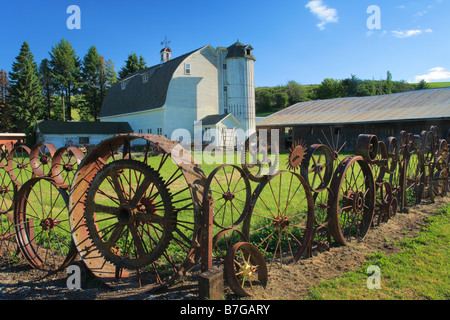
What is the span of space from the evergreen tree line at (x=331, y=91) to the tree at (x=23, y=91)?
43.9 m

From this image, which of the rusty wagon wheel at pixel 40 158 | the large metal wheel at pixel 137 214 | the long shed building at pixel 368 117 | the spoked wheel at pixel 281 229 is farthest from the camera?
the long shed building at pixel 368 117

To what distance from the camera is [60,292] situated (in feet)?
13.3

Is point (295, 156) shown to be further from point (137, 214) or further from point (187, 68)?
point (187, 68)

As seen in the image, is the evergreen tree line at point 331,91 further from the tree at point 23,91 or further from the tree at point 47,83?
the tree at point 23,91

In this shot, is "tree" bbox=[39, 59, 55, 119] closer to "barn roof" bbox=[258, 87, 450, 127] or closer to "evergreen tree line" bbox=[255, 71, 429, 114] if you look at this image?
"barn roof" bbox=[258, 87, 450, 127]

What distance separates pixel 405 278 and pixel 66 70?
54217 millimetres

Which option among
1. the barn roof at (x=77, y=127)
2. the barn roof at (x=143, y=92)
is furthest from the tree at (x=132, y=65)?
the barn roof at (x=77, y=127)

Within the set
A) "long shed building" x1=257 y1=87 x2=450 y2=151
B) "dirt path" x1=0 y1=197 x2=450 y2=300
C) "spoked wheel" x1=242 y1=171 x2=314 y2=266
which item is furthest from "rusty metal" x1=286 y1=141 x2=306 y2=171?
"long shed building" x1=257 y1=87 x2=450 y2=151

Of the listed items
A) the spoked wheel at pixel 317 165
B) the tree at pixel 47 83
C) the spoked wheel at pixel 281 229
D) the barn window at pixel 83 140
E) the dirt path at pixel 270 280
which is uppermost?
the tree at pixel 47 83

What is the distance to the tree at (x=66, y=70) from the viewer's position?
47.8 m

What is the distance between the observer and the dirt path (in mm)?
3826

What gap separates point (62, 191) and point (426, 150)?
908 cm

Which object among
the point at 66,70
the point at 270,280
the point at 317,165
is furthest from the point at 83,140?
the point at 270,280
